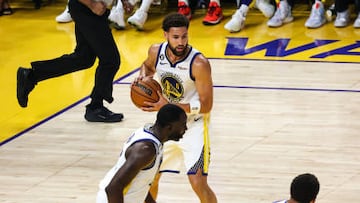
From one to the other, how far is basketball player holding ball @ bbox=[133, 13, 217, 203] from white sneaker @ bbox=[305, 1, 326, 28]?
5.51 meters

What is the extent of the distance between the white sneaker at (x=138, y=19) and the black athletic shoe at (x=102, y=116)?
10.8 ft

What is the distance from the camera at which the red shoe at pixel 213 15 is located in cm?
1087

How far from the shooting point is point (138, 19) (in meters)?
10.6

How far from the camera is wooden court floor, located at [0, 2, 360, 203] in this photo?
Result: 598 centimetres

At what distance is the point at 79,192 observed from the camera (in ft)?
19.2

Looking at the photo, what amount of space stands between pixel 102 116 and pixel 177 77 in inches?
92.4

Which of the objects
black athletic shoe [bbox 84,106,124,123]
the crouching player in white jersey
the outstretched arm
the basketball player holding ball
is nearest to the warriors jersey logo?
the basketball player holding ball

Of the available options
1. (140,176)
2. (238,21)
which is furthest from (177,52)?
(238,21)

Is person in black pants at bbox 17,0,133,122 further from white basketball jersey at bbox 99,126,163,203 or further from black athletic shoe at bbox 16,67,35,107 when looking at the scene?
white basketball jersey at bbox 99,126,163,203

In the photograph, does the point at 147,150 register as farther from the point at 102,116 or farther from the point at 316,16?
the point at 316,16

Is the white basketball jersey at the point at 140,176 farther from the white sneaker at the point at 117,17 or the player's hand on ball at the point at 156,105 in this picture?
the white sneaker at the point at 117,17

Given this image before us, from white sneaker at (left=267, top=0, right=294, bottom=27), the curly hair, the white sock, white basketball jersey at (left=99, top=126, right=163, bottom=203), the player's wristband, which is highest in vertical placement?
the curly hair

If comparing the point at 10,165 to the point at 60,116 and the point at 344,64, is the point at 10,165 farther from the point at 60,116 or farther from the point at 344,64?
the point at 344,64

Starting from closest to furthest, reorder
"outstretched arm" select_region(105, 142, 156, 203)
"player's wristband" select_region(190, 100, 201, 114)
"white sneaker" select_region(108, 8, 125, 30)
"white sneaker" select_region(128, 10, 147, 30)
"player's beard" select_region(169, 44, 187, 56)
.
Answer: "outstretched arm" select_region(105, 142, 156, 203) < "player's wristband" select_region(190, 100, 201, 114) < "player's beard" select_region(169, 44, 187, 56) < "white sneaker" select_region(128, 10, 147, 30) < "white sneaker" select_region(108, 8, 125, 30)
